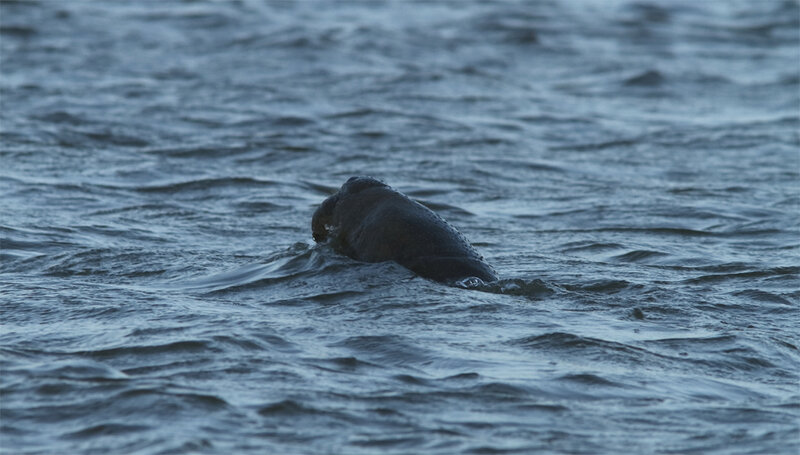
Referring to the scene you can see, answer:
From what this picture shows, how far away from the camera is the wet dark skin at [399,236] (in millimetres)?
7195

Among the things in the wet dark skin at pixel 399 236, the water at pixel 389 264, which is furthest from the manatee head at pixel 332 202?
the water at pixel 389 264

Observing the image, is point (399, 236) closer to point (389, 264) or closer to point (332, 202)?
point (389, 264)

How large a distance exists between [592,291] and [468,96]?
950 cm

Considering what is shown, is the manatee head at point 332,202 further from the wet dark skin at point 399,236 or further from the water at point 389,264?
the water at point 389,264

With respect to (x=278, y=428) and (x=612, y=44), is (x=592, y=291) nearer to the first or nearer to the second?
(x=278, y=428)

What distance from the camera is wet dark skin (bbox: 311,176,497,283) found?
720cm

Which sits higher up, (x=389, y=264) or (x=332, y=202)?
(x=332, y=202)

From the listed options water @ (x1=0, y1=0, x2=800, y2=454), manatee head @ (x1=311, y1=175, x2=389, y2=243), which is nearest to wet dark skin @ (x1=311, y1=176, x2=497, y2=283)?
manatee head @ (x1=311, y1=175, x2=389, y2=243)

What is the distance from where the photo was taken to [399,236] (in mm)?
7219

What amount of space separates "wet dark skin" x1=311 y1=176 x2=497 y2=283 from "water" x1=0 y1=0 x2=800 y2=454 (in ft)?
0.37

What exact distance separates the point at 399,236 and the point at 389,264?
0.53ft

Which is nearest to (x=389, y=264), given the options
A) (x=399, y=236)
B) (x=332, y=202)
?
(x=399, y=236)

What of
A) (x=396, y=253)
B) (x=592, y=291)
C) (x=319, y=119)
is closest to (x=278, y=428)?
(x=396, y=253)

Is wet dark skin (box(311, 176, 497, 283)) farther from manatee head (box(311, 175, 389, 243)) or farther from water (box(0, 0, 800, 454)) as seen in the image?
water (box(0, 0, 800, 454))
